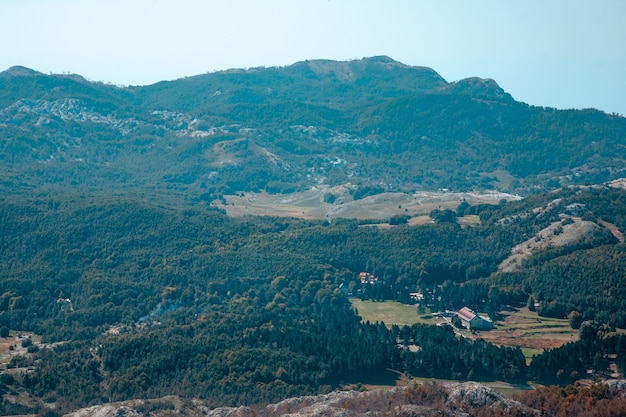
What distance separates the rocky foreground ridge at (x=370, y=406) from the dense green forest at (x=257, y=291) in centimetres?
590

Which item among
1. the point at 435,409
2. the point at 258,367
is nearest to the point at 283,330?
the point at 258,367

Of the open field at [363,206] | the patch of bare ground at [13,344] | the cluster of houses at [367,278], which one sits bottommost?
the patch of bare ground at [13,344]

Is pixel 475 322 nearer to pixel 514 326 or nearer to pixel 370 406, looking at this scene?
pixel 514 326

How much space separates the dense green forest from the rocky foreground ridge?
5.90m

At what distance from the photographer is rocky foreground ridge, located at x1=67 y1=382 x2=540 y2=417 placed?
60.6 meters

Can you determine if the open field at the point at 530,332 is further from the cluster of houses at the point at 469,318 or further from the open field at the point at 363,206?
the open field at the point at 363,206

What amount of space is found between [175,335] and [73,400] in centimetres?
1976

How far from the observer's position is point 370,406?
6344cm

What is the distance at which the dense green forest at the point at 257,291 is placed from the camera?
8262 cm

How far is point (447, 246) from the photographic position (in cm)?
13912

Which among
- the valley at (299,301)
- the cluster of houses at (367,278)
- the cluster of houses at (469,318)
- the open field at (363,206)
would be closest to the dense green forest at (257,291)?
the valley at (299,301)

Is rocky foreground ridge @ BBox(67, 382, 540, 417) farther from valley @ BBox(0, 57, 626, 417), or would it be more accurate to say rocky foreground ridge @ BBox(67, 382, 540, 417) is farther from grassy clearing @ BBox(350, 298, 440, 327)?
grassy clearing @ BBox(350, 298, 440, 327)

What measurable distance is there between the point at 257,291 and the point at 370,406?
2282 inches

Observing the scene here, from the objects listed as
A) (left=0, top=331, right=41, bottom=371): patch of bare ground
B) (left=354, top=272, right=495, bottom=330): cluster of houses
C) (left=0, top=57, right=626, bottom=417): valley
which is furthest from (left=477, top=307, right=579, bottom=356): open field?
(left=0, top=331, right=41, bottom=371): patch of bare ground
